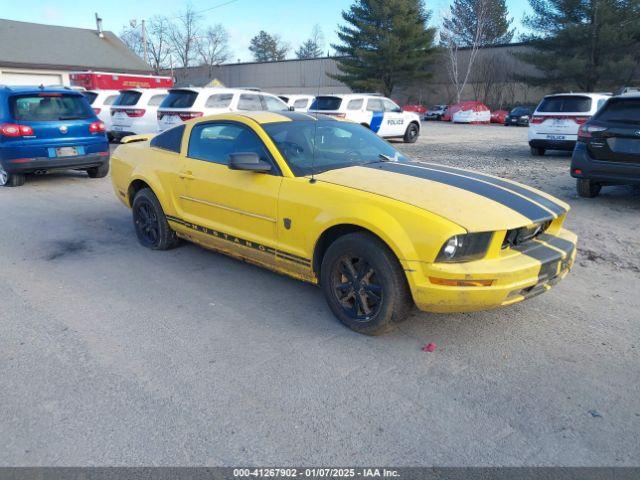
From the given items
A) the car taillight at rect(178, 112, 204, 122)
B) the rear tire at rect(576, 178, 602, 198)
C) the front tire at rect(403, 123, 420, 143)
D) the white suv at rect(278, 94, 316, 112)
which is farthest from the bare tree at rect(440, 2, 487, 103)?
the rear tire at rect(576, 178, 602, 198)

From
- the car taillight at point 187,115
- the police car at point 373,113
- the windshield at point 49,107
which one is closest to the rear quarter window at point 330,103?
the police car at point 373,113

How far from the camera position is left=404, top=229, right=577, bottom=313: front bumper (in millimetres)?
3352

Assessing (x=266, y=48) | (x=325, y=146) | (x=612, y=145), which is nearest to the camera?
(x=325, y=146)

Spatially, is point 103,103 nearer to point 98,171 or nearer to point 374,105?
point 98,171

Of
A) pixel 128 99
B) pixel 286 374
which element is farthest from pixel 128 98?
pixel 286 374

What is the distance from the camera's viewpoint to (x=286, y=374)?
3318 mm

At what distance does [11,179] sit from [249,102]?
6244mm

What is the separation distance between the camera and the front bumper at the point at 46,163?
9250mm

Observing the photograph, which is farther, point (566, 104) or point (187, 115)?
point (187, 115)

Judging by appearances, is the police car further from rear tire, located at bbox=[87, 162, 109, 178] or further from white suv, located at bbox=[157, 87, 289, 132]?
rear tire, located at bbox=[87, 162, 109, 178]

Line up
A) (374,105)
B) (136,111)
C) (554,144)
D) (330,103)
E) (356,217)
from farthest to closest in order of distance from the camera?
(374,105), (330,103), (136,111), (554,144), (356,217)

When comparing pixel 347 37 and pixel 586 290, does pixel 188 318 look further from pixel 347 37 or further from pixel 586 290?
pixel 347 37

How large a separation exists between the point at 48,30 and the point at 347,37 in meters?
25.1

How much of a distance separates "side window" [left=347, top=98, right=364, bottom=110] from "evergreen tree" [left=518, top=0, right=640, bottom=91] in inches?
1093
